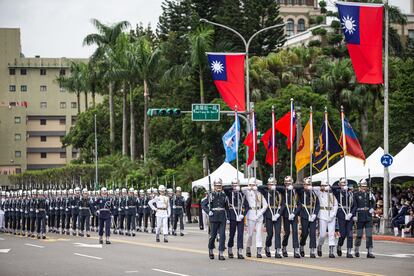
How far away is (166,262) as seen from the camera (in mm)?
21781

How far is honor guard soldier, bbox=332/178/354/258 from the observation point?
22750 mm

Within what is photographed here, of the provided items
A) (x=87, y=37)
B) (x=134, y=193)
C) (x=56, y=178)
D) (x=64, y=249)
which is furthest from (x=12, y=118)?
(x=64, y=249)

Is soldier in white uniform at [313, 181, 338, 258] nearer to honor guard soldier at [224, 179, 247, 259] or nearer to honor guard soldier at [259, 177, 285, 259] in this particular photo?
honor guard soldier at [259, 177, 285, 259]

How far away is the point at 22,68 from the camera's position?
131500 millimetres

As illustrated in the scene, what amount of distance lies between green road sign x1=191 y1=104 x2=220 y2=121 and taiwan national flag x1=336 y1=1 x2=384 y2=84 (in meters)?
16.8

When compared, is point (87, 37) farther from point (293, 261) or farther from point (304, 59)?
point (293, 261)

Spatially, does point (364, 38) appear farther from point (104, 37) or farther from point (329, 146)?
point (104, 37)

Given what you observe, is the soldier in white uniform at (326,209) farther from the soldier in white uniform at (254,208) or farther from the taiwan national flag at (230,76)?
the taiwan national flag at (230,76)

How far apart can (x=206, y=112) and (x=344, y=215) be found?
74.5ft

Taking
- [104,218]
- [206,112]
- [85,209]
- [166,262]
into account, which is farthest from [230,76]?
[166,262]

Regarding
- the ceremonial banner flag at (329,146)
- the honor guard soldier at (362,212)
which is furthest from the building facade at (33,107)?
the honor guard soldier at (362,212)

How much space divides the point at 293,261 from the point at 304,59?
5170cm

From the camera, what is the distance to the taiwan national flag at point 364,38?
93.7 feet

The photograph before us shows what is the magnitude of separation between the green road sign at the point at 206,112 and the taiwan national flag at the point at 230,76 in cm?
254
